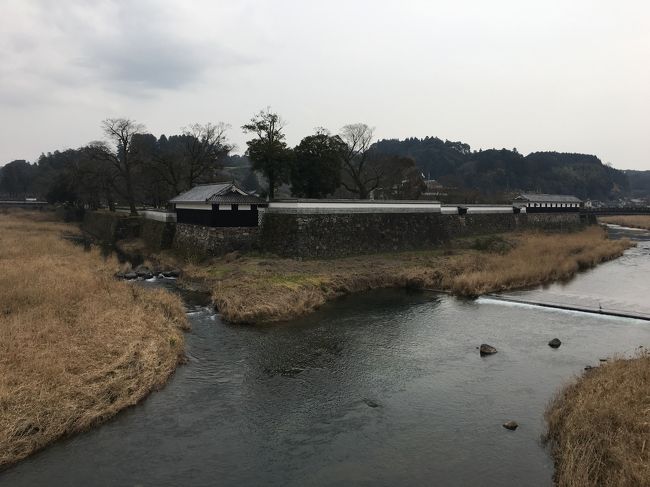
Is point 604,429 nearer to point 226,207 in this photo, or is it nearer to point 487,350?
point 487,350

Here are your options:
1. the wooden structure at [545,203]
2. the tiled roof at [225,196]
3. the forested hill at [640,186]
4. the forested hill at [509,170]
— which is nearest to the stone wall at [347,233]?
the tiled roof at [225,196]

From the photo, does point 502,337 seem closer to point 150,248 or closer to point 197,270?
point 197,270

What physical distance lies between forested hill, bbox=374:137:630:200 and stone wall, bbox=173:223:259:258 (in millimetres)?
70931

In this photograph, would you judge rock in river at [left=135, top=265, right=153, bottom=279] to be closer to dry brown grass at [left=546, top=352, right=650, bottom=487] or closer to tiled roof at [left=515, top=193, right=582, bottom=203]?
dry brown grass at [left=546, top=352, right=650, bottom=487]

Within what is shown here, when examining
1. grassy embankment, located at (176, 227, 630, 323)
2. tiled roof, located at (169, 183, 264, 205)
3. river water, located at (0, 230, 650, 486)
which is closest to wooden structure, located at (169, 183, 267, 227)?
tiled roof, located at (169, 183, 264, 205)

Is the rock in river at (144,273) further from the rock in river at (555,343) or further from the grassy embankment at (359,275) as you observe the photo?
the rock in river at (555,343)

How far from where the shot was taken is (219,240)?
79.2 feet

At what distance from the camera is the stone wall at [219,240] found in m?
24.1

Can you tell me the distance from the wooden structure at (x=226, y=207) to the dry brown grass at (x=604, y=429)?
18906 mm

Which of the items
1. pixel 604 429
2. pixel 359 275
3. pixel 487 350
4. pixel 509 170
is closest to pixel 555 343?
pixel 487 350

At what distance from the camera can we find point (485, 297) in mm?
19016

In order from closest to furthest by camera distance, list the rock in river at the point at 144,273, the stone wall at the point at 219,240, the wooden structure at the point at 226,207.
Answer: the rock in river at the point at 144,273 < the stone wall at the point at 219,240 < the wooden structure at the point at 226,207

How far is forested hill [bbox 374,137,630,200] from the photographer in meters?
101

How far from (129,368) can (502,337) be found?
35.5 ft
